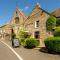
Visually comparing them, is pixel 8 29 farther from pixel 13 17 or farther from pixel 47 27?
pixel 47 27

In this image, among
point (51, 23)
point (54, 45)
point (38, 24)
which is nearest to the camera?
point (54, 45)

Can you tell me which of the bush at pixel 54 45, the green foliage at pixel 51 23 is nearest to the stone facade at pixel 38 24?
the green foliage at pixel 51 23

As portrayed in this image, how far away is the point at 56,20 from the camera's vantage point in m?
26.2

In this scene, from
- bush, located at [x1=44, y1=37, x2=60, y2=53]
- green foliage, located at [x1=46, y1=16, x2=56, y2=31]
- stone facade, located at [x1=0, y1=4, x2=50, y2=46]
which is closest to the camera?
bush, located at [x1=44, y1=37, x2=60, y2=53]

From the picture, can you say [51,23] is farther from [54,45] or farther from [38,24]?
[54,45]

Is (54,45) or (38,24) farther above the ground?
(38,24)

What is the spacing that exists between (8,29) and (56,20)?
64.8 feet

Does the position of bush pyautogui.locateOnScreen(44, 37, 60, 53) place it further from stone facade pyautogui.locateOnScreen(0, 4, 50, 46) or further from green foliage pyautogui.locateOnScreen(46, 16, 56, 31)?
stone facade pyautogui.locateOnScreen(0, 4, 50, 46)

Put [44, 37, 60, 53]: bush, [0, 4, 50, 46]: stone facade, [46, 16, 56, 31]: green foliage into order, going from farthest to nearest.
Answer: [0, 4, 50, 46]: stone facade < [46, 16, 56, 31]: green foliage < [44, 37, 60, 53]: bush

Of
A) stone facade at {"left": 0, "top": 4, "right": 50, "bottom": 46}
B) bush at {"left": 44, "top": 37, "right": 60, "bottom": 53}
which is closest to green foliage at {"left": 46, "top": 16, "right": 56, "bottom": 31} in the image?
stone facade at {"left": 0, "top": 4, "right": 50, "bottom": 46}

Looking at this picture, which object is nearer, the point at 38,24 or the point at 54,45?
the point at 54,45

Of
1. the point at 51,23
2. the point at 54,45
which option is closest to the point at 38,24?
the point at 51,23

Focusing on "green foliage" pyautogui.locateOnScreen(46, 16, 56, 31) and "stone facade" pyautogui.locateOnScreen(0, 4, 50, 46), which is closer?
"green foliage" pyautogui.locateOnScreen(46, 16, 56, 31)

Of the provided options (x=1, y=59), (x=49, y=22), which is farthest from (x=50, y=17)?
(x=1, y=59)
